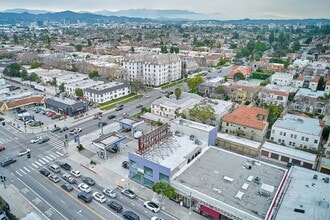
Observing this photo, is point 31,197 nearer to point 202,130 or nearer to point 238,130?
point 202,130

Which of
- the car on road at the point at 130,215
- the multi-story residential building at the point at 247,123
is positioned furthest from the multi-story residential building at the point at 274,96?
the car on road at the point at 130,215

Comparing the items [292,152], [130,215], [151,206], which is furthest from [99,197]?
[292,152]

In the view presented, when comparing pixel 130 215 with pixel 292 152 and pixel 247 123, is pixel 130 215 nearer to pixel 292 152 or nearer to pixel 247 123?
pixel 292 152

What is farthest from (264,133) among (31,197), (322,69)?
(322,69)

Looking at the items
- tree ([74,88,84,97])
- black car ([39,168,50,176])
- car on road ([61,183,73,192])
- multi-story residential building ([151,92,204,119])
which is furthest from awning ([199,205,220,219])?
tree ([74,88,84,97])

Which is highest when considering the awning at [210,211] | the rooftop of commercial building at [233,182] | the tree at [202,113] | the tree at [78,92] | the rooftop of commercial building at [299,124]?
the tree at [202,113]

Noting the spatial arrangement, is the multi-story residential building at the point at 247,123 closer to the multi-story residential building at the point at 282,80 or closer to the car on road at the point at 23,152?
the multi-story residential building at the point at 282,80
